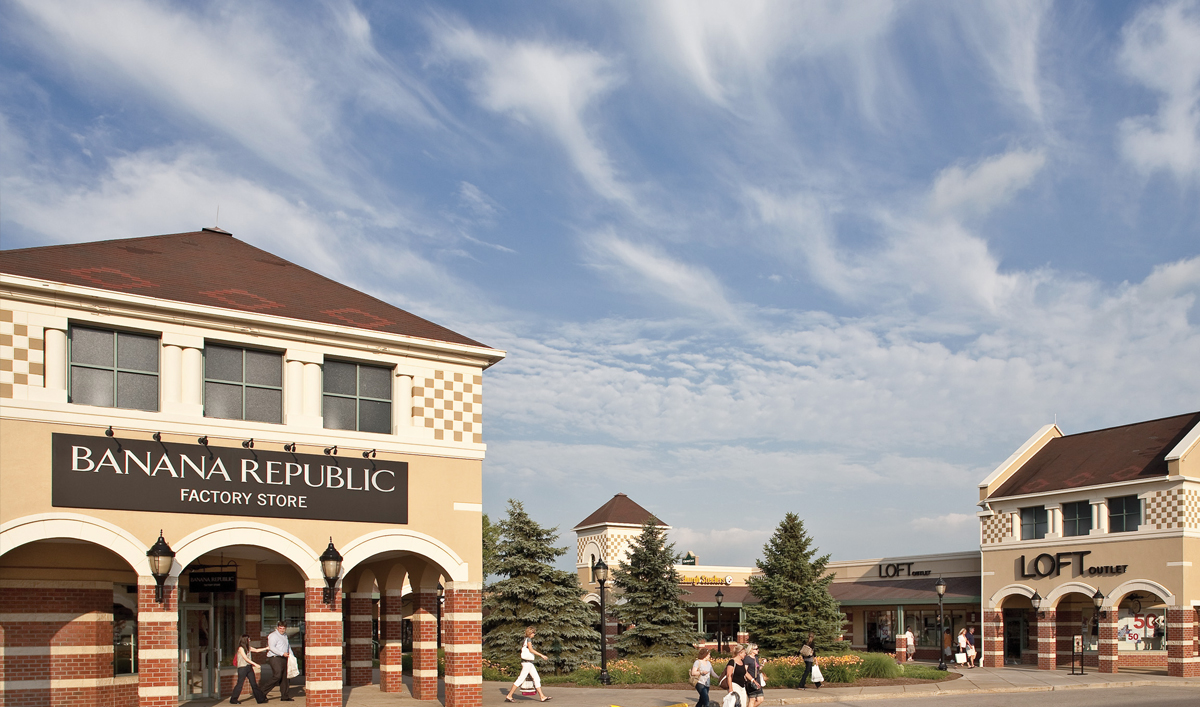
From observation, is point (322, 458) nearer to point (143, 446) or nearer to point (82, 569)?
point (143, 446)

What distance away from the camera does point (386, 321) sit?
21203 mm

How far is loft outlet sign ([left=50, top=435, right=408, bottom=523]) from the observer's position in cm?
1691

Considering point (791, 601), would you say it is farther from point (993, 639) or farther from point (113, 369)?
point (113, 369)

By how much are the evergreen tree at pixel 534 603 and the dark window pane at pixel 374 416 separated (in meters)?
13.3

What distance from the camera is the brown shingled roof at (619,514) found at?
1907 inches

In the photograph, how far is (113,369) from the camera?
17.7m

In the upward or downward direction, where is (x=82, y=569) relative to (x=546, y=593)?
upward

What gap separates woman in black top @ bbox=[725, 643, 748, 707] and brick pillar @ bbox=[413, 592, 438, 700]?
751 centimetres

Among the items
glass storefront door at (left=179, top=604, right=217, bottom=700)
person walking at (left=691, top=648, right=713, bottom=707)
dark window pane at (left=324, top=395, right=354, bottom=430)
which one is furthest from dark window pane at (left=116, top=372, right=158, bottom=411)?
person walking at (left=691, top=648, right=713, bottom=707)

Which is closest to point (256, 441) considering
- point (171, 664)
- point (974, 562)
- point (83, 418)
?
point (83, 418)

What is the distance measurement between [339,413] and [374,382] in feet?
3.31

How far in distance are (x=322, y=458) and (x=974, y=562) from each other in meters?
32.2

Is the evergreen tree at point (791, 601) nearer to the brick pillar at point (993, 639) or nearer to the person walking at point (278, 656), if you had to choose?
the brick pillar at point (993, 639)

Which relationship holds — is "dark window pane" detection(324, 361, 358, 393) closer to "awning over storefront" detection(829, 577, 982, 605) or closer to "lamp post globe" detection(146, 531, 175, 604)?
Result: "lamp post globe" detection(146, 531, 175, 604)
